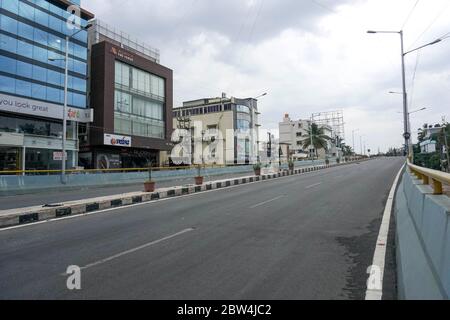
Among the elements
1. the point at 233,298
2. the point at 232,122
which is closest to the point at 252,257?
the point at 233,298

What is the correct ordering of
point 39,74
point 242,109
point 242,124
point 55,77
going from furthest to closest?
point 242,124 < point 242,109 < point 55,77 < point 39,74

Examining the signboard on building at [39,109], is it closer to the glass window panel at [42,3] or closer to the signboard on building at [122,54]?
the signboard on building at [122,54]

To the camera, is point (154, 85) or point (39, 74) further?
point (154, 85)

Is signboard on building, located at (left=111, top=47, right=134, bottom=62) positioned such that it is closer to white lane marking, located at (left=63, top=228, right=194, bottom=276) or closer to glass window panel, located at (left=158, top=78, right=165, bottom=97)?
glass window panel, located at (left=158, top=78, right=165, bottom=97)

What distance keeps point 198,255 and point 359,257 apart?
2701 millimetres

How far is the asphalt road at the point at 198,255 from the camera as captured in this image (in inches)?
172

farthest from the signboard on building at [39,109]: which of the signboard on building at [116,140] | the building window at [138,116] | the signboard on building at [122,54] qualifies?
the signboard on building at [122,54]

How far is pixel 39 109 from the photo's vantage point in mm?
36500

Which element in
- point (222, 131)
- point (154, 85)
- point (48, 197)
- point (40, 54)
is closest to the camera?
point (48, 197)

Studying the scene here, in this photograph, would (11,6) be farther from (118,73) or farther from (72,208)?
Result: (72,208)

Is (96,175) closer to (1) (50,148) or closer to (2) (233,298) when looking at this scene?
(1) (50,148)

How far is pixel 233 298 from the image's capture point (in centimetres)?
408

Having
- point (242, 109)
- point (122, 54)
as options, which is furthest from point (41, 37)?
point (242, 109)

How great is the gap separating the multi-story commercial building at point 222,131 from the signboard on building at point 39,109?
97.7 feet
